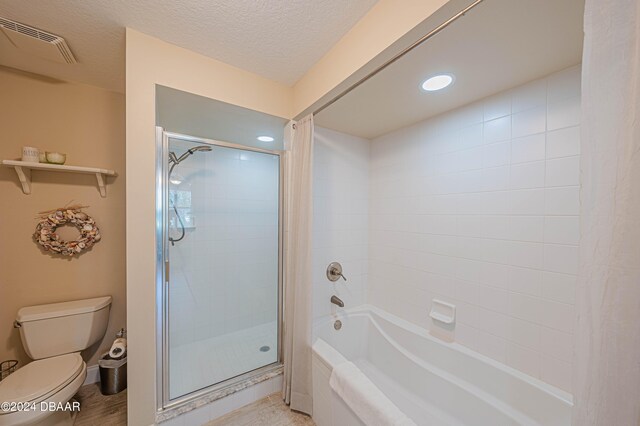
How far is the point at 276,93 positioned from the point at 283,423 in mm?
2367

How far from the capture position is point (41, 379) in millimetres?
1294

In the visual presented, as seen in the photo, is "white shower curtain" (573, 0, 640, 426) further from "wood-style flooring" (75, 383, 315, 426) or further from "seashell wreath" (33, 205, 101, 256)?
"seashell wreath" (33, 205, 101, 256)

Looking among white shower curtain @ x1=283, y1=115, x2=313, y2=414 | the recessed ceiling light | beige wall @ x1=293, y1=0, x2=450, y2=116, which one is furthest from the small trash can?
the recessed ceiling light

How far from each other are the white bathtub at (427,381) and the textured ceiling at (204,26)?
1970 millimetres

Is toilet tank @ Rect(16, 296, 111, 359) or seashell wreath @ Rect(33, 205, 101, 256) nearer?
toilet tank @ Rect(16, 296, 111, 359)

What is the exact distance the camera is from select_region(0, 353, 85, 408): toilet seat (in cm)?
117

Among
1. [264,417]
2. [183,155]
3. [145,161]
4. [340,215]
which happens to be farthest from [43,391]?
[340,215]

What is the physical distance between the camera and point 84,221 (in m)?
1.76

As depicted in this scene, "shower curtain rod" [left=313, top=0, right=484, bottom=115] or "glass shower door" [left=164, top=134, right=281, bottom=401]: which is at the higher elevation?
"shower curtain rod" [left=313, top=0, right=484, bottom=115]

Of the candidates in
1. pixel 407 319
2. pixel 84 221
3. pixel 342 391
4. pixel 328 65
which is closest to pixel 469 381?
pixel 407 319

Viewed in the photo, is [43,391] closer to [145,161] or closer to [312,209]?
[145,161]

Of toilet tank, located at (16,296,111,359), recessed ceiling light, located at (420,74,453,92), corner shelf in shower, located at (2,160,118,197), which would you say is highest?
recessed ceiling light, located at (420,74,453,92)

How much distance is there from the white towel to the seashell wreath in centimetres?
209

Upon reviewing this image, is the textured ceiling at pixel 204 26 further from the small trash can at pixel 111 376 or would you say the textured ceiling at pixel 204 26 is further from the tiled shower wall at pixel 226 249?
the small trash can at pixel 111 376
